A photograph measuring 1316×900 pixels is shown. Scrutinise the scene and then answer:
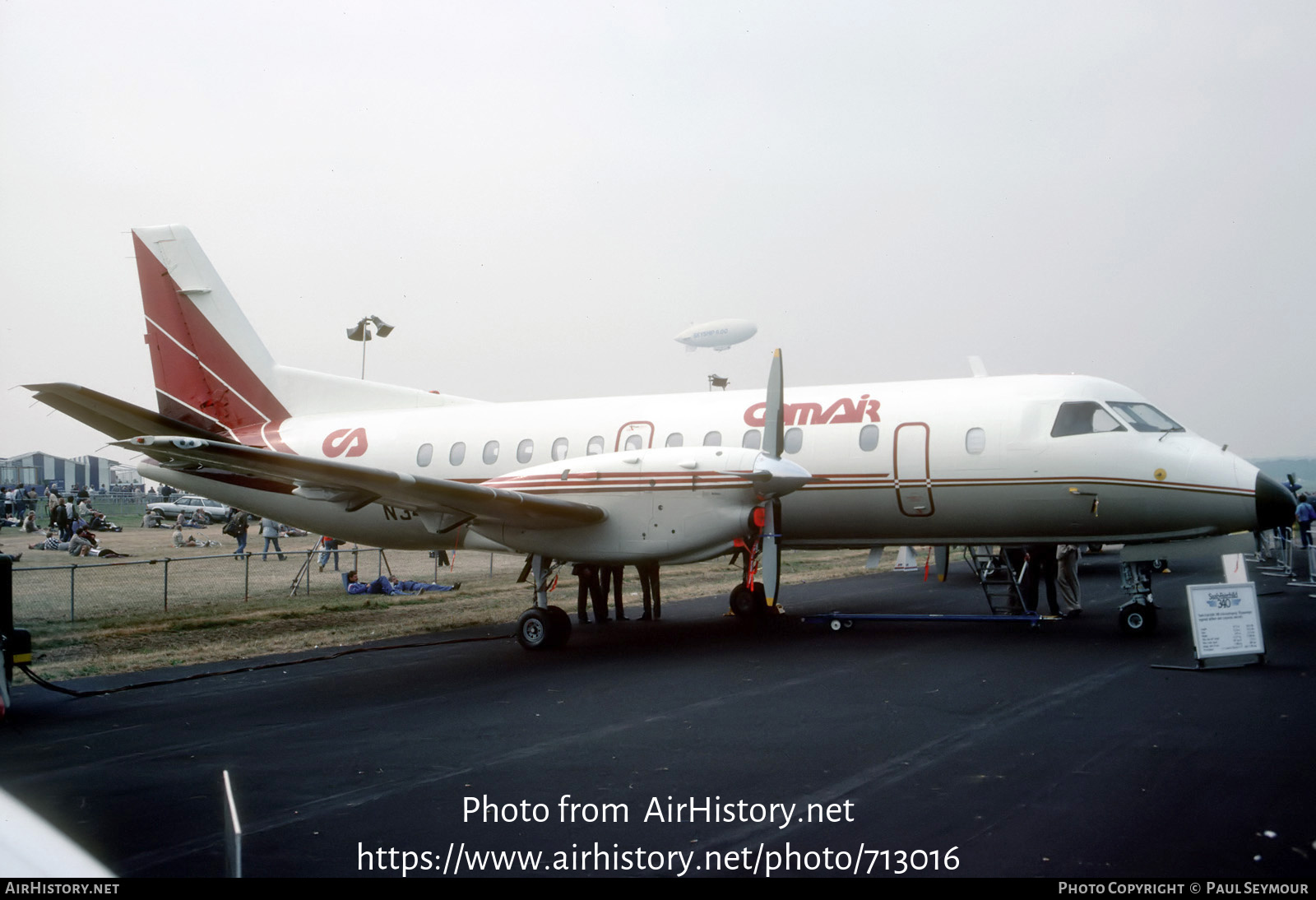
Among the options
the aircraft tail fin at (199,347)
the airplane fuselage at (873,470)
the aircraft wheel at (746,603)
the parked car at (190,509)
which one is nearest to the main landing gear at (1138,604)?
the airplane fuselage at (873,470)

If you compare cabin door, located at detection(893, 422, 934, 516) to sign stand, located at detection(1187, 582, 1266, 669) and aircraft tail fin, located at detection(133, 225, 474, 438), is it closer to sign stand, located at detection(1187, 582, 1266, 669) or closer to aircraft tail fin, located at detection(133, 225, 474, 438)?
sign stand, located at detection(1187, 582, 1266, 669)

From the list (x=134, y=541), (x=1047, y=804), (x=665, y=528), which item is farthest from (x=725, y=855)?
(x=134, y=541)

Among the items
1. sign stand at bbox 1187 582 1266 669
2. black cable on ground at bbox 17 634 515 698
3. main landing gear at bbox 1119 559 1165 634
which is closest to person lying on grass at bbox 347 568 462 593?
black cable on ground at bbox 17 634 515 698

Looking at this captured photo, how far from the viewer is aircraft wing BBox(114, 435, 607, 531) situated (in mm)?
9250

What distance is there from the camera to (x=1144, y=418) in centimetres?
1248

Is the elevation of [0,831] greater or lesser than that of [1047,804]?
greater

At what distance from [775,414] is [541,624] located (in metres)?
4.00

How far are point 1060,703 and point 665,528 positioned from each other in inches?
196

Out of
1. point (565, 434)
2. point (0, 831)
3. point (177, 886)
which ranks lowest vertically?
point (177, 886)

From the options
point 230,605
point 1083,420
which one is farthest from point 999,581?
point 230,605

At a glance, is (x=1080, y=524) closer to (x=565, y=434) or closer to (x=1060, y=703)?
(x=1060, y=703)

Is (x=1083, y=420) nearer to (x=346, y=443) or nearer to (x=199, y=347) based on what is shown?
(x=346, y=443)

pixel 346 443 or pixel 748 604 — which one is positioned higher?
pixel 346 443

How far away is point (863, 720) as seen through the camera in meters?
7.46
